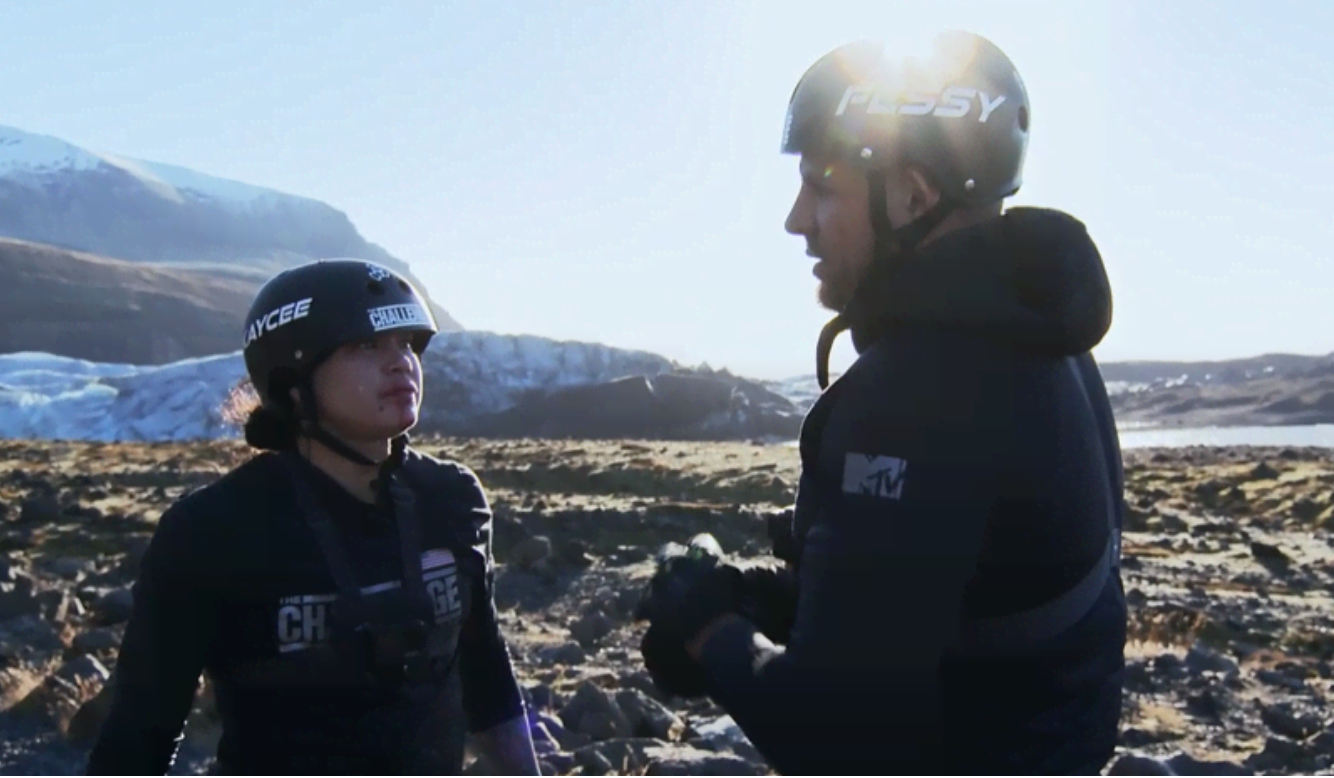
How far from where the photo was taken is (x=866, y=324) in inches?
95.3

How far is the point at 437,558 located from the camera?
146 inches

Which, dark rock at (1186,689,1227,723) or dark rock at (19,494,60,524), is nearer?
dark rock at (1186,689,1227,723)

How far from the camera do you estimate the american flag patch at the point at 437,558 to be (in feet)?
12.1

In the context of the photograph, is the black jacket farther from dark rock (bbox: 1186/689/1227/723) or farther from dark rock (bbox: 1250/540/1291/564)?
dark rock (bbox: 1250/540/1291/564)

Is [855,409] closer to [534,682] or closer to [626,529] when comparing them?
[534,682]

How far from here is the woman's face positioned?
3758mm

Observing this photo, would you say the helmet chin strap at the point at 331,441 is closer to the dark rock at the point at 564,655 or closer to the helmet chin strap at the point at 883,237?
the helmet chin strap at the point at 883,237

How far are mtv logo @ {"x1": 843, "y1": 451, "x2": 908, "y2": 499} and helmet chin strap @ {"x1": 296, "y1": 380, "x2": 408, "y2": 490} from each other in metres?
2.08

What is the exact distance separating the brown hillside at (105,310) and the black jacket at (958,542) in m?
150

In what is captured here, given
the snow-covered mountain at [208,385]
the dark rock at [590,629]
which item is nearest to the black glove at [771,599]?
the dark rock at [590,629]

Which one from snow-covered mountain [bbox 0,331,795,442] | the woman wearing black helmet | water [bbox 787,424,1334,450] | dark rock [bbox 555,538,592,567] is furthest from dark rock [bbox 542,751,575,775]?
water [bbox 787,424,1334,450]

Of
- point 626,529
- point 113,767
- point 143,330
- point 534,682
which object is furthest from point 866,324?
point 143,330

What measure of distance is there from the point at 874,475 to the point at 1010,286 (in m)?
0.52

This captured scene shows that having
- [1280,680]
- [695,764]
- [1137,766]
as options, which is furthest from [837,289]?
[1280,680]
